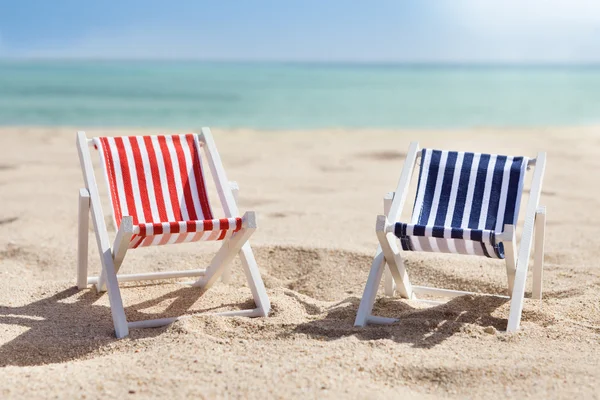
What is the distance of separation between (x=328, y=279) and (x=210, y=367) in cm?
153

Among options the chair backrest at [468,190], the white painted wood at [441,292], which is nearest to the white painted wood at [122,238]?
the chair backrest at [468,190]

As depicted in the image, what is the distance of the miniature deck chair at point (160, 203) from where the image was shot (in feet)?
12.0

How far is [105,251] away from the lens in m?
3.67

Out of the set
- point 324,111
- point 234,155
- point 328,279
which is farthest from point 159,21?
point 328,279

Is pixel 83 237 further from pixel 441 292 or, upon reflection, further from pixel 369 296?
pixel 441 292

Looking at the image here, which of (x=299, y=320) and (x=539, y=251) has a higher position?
(x=539, y=251)

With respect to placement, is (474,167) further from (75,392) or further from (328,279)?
(75,392)

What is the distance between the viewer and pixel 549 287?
164 inches

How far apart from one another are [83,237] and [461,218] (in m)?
1.89

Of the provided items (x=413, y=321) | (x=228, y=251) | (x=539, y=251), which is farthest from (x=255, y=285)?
(x=539, y=251)

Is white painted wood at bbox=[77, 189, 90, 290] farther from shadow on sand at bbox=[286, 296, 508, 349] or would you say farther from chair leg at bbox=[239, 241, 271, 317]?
shadow on sand at bbox=[286, 296, 508, 349]

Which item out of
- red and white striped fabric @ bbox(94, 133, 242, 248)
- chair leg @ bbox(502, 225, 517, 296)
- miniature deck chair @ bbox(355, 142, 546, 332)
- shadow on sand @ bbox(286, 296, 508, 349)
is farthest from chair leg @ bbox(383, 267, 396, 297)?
red and white striped fabric @ bbox(94, 133, 242, 248)

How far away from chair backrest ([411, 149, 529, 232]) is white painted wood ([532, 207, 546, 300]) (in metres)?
→ 0.11

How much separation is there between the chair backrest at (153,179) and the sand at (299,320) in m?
0.46
